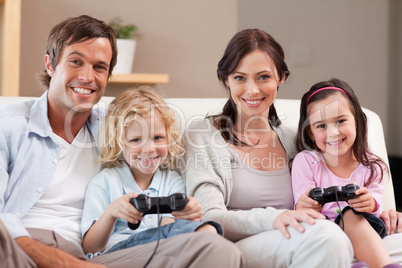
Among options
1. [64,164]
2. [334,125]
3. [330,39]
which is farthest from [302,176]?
[330,39]

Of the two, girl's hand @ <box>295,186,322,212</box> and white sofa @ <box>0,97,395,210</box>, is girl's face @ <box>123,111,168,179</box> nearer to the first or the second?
white sofa @ <box>0,97,395,210</box>

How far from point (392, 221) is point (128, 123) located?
892 mm

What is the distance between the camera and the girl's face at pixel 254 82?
1789 mm

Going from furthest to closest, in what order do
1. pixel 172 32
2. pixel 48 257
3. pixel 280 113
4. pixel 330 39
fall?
pixel 330 39
pixel 172 32
pixel 280 113
pixel 48 257

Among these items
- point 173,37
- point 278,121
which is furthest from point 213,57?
point 278,121

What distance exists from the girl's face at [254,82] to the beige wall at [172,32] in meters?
1.50

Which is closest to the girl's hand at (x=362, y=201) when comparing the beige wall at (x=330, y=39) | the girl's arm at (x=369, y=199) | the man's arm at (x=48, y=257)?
the girl's arm at (x=369, y=199)

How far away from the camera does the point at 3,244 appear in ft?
4.02

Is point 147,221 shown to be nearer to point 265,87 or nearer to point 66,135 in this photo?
point 66,135

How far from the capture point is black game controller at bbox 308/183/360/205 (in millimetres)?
1563

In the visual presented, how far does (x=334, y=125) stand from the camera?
5.98 ft

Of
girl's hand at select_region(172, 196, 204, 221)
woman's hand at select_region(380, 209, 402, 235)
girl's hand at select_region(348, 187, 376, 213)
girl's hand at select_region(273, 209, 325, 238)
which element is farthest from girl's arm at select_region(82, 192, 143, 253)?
woman's hand at select_region(380, 209, 402, 235)

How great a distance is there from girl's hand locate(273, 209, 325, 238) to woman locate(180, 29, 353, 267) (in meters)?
0.03

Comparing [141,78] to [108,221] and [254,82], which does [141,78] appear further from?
[108,221]
